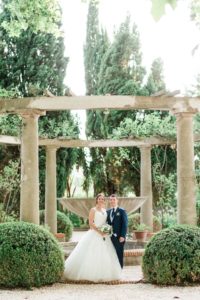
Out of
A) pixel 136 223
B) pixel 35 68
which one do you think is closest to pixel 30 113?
pixel 136 223

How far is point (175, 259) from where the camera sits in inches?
369

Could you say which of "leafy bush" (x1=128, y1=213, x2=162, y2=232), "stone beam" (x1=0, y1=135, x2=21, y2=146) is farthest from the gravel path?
"leafy bush" (x1=128, y1=213, x2=162, y2=232)

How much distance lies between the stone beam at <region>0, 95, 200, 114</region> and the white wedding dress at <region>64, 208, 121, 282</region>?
275 cm

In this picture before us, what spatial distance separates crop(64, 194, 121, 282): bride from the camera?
10.3 metres

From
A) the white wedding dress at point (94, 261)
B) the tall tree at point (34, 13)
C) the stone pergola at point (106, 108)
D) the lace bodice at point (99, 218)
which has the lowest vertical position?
the white wedding dress at point (94, 261)

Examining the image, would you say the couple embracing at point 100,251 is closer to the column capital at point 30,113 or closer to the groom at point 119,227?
the groom at point 119,227

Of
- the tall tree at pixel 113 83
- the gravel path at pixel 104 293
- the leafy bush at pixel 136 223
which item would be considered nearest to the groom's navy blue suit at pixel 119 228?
the gravel path at pixel 104 293

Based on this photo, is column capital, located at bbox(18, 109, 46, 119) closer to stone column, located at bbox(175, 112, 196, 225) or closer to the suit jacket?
the suit jacket

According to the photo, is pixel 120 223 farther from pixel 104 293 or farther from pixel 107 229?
pixel 104 293

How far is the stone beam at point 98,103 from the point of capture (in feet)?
36.0

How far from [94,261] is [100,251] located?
9.7 inches

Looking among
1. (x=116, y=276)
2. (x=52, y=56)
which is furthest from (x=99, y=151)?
(x=116, y=276)

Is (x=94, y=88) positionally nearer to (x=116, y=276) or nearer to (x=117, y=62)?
(x=117, y=62)

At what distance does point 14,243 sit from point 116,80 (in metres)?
21.1
